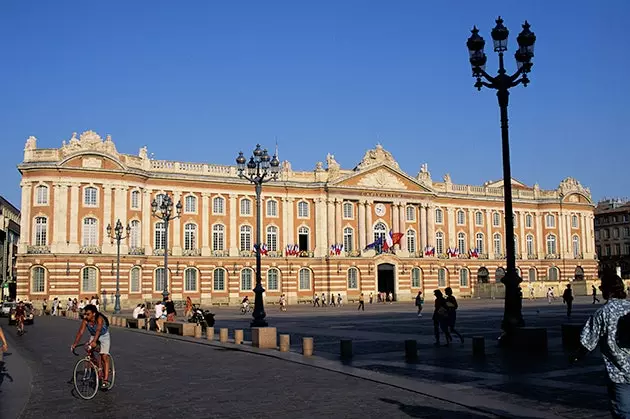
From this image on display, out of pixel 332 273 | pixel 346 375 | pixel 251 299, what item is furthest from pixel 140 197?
pixel 346 375

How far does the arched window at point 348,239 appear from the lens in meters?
73.2

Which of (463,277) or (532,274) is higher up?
(532,274)

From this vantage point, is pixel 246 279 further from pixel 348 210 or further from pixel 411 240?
pixel 411 240

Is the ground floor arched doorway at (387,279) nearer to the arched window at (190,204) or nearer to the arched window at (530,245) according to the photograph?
the arched window at (190,204)

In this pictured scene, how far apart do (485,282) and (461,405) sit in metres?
75.5

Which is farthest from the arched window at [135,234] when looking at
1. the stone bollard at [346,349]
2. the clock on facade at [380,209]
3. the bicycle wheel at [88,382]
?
the bicycle wheel at [88,382]

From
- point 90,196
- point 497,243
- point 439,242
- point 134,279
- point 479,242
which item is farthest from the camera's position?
point 497,243

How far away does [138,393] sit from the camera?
13.8m

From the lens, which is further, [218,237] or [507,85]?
[218,237]

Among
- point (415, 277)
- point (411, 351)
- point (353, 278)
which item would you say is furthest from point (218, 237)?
point (411, 351)

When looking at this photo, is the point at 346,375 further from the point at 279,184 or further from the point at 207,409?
the point at 279,184

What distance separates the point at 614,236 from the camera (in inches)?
4535

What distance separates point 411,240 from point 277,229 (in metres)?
16.4

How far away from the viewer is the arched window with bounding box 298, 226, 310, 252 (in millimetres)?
71812
